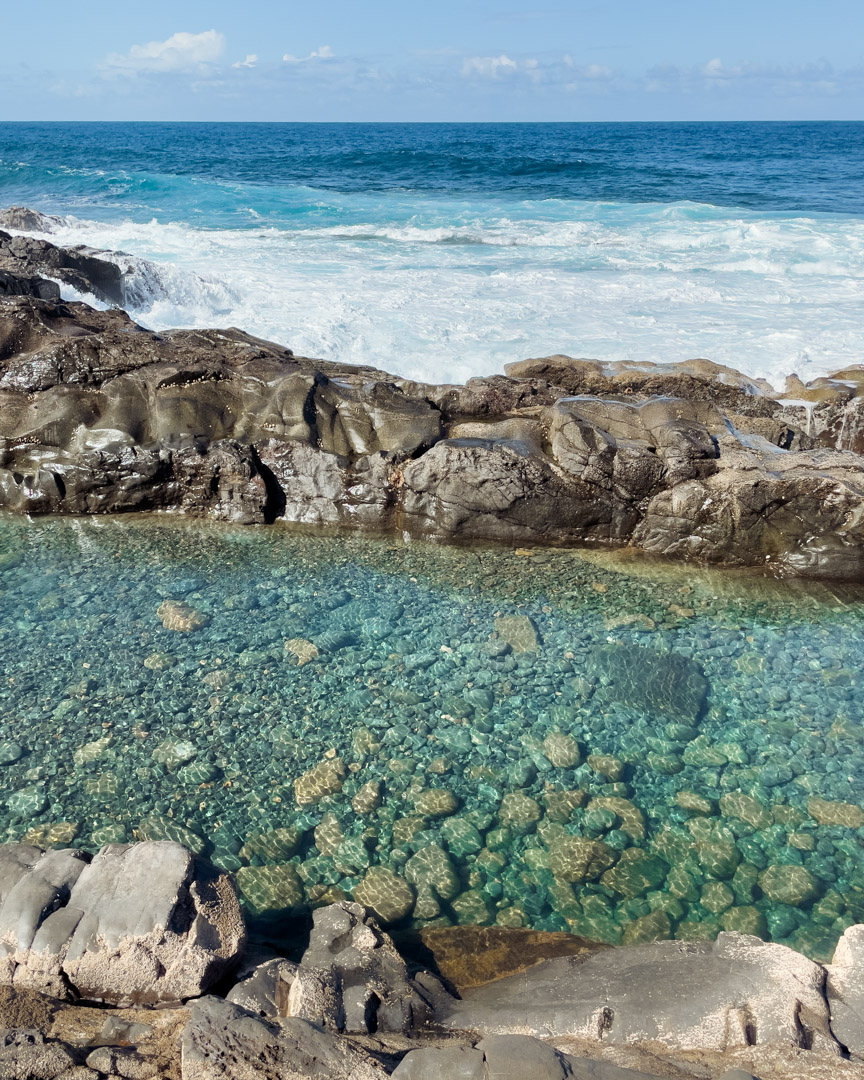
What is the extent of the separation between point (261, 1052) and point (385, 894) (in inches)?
73.7

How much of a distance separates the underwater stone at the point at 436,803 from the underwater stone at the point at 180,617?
2796 mm

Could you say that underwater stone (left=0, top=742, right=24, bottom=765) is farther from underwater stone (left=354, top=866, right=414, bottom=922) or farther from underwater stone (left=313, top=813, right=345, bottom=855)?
underwater stone (left=354, top=866, right=414, bottom=922)

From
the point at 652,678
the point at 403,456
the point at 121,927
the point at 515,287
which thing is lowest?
the point at 652,678

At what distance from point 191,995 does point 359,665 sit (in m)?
3.20

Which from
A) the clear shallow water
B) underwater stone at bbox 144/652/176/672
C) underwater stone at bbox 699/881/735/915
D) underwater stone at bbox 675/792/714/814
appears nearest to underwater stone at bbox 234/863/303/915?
underwater stone at bbox 144/652/176/672

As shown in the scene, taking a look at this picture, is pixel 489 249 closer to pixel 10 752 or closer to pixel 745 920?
pixel 10 752

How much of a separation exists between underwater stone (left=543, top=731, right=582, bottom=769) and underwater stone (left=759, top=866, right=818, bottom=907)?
4.61ft

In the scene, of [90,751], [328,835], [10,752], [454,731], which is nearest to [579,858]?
[454,731]

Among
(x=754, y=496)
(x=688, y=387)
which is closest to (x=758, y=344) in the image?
(x=688, y=387)

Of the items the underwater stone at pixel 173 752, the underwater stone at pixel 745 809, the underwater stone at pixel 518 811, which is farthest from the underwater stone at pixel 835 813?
the underwater stone at pixel 173 752

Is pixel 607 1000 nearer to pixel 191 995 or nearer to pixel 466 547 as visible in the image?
pixel 191 995

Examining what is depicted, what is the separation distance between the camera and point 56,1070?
2.90 meters

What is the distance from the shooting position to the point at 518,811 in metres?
5.27

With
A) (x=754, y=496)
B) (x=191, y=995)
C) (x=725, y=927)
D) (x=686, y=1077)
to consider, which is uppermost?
(x=754, y=496)
